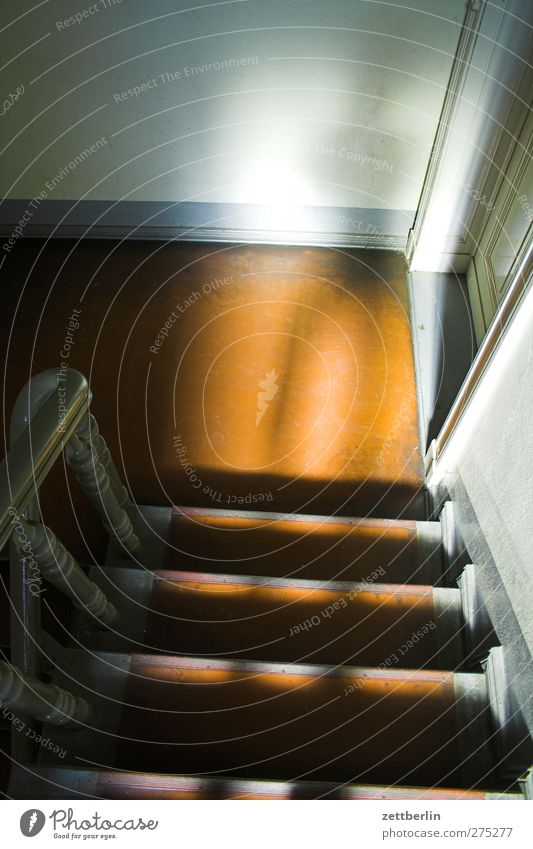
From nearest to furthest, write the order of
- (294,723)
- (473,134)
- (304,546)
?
(294,723) → (304,546) → (473,134)

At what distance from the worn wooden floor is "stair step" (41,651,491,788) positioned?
32.6 inches

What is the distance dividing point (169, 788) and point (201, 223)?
272cm

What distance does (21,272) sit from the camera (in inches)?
140

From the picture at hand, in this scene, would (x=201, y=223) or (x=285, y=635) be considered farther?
(x=201, y=223)

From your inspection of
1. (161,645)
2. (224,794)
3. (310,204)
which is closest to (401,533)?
(161,645)

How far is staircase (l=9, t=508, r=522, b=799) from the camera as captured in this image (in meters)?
1.67

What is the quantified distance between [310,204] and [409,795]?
2666 millimetres

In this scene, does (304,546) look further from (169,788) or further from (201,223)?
(201,223)

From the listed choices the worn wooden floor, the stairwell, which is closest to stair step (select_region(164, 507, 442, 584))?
the stairwell

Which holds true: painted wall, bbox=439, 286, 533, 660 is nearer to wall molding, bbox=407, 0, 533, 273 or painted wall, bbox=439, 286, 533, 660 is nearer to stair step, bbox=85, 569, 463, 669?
stair step, bbox=85, 569, 463, 669

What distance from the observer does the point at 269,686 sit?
186 cm

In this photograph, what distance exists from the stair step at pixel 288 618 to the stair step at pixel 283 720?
6.6 inches

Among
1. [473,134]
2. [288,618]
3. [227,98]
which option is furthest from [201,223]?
[288,618]

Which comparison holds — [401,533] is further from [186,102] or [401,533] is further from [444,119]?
[186,102]
